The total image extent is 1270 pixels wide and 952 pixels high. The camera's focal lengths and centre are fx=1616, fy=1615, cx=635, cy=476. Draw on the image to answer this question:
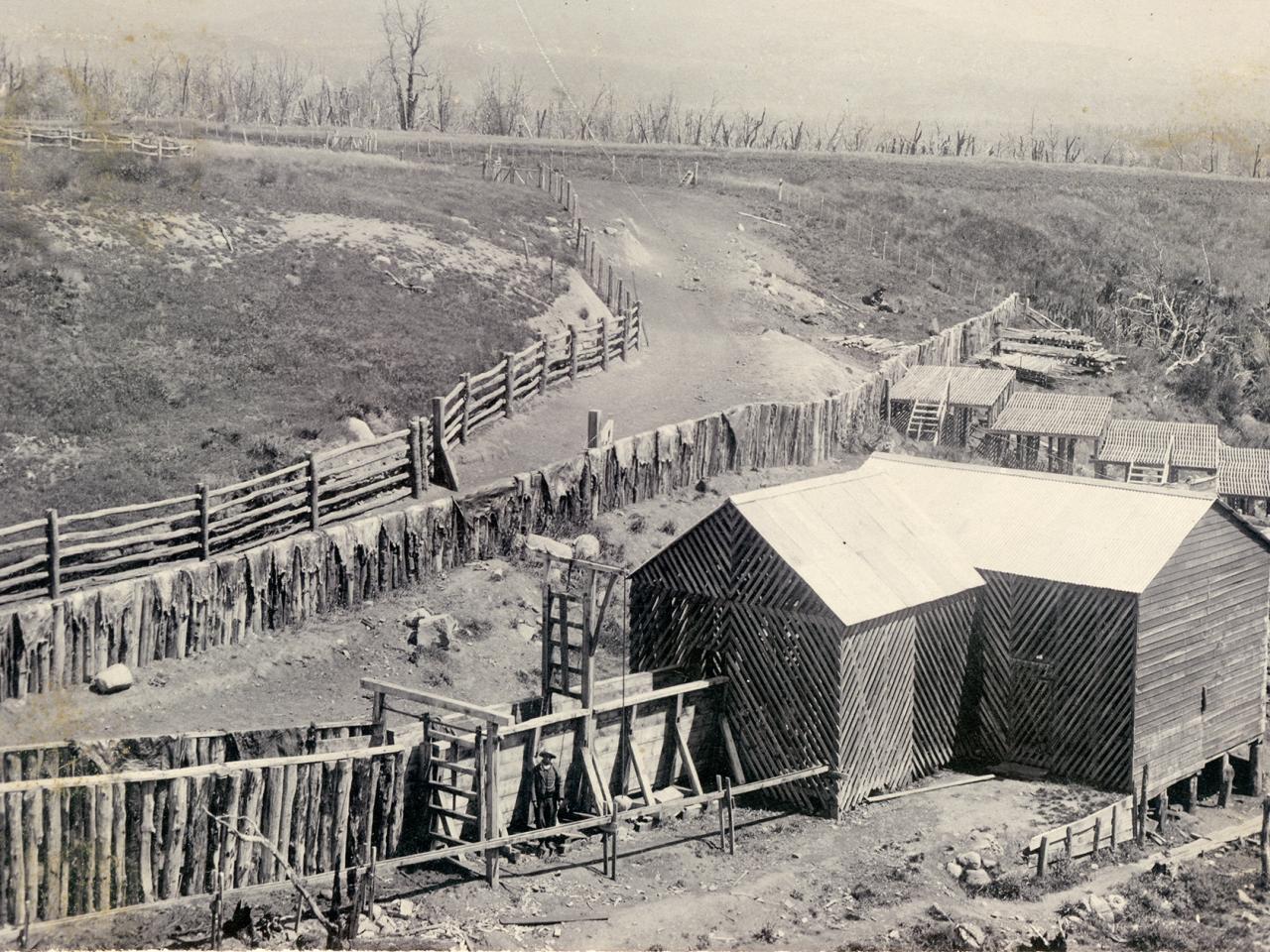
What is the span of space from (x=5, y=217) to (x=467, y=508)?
16.9 metres

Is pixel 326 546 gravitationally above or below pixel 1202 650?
above

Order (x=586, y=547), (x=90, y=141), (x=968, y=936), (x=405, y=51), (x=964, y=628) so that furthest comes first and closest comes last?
(x=405, y=51)
(x=90, y=141)
(x=586, y=547)
(x=964, y=628)
(x=968, y=936)

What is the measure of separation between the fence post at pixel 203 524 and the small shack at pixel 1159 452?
916 inches

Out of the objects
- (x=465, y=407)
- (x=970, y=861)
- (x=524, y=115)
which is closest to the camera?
(x=970, y=861)

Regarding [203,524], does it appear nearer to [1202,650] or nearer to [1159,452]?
[1202,650]

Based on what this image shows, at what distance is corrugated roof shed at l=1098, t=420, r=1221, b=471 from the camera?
38.4 metres

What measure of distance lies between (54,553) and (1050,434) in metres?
26.5

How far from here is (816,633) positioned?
22.0 m

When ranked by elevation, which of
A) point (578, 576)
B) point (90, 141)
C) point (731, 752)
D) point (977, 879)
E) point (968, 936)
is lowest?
→ point (977, 879)

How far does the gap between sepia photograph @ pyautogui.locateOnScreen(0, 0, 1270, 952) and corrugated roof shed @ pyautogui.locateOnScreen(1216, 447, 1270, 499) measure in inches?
3.8

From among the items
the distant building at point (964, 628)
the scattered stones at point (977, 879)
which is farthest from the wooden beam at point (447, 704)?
the scattered stones at point (977, 879)

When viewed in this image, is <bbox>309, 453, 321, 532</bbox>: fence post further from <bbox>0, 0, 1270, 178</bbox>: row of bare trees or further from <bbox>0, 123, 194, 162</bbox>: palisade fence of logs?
<bbox>0, 0, 1270, 178</bbox>: row of bare trees

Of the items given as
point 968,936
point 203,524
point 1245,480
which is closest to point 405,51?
point 1245,480

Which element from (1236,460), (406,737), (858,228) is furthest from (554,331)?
(858,228)
